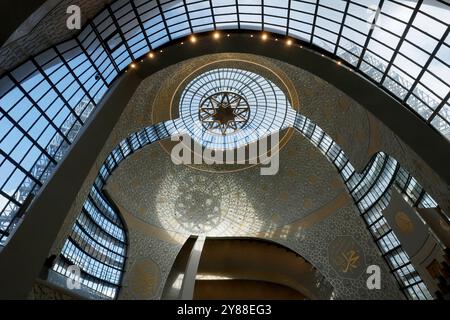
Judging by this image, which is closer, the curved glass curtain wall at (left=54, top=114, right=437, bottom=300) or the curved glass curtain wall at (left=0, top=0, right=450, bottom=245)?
the curved glass curtain wall at (left=0, top=0, right=450, bottom=245)

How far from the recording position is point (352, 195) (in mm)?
32375

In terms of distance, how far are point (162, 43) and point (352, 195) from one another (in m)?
22.2

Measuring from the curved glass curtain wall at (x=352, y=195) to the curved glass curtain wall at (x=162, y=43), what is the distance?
7.33 meters

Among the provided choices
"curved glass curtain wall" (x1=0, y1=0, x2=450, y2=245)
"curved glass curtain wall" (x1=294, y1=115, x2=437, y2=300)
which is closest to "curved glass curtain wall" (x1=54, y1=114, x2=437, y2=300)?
"curved glass curtain wall" (x1=294, y1=115, x2=437, y2=300)

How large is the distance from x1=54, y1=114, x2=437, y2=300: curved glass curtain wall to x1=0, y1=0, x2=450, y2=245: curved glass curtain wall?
7332 millimetres

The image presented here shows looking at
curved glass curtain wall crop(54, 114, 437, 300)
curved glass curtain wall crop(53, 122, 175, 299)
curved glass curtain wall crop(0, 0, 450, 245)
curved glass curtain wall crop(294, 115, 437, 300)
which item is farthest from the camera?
curved glass curtain wall crop(53, 122, 175, 299)

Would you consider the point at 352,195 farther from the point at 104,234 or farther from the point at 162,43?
the point at 104,234

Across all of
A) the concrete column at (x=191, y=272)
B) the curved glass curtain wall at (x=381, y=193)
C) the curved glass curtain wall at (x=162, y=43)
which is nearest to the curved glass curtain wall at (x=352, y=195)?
the curved glass curtain wall at (x=381, y=193)

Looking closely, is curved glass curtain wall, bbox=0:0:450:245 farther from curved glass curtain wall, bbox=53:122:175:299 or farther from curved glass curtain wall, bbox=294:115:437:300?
curved glass curtain wall, bbox=53:122:175:299

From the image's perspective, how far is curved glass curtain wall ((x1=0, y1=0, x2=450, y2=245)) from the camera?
1727 cm

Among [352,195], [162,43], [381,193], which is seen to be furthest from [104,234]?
[381,193]

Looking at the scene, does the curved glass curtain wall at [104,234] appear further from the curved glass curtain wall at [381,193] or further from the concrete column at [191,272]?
the curved glass curtain wall at [381,193]

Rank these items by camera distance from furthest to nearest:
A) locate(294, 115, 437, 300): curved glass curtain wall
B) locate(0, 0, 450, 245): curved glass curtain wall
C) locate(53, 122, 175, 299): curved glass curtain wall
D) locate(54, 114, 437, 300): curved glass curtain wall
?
locate(53, 122, 175, 299): curved glass curtain wall
locate(54, 114, 437, 300): curved glass curtain wall
locate(294, 115, 437, 300): curved glass curtain wall
locate(0, 0, 450, 245): curved glass curtain wall
